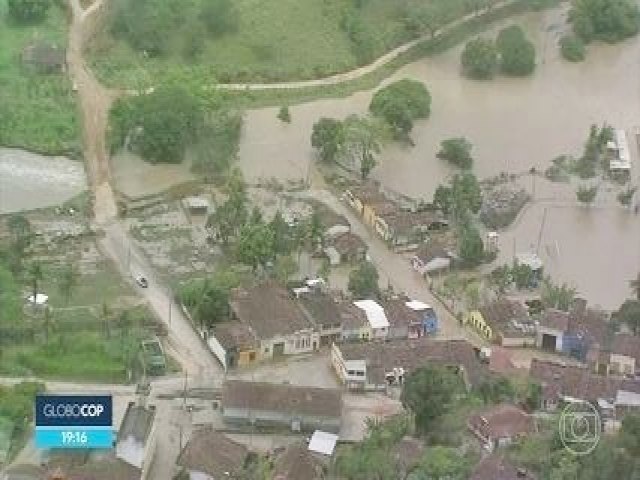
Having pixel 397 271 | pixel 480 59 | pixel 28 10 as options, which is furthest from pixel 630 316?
pixel 28 10

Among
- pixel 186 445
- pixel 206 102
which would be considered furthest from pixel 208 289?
pixel 206 102

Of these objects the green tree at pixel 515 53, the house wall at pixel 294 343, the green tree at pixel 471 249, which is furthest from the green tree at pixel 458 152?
the house wall at pixel 294 343

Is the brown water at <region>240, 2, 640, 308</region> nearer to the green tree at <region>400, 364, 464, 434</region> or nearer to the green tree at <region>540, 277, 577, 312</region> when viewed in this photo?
the green tree at <region>540, 277, 577, 312</region>

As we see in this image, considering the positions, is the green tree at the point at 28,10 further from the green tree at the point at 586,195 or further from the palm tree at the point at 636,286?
the palm tree at the point at 636,286

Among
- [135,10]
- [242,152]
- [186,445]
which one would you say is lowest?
[186,445]

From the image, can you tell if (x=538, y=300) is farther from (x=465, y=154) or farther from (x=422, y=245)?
(x=465, y=154)

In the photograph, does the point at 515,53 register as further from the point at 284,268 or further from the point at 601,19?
the point at 284,268
